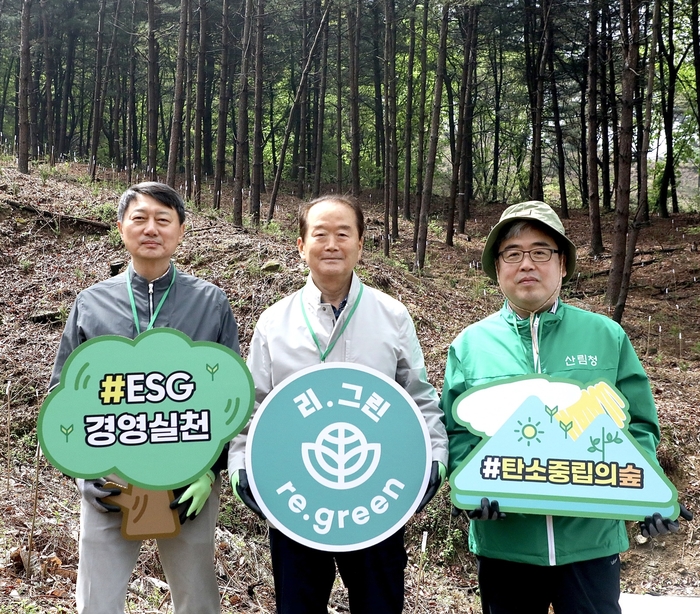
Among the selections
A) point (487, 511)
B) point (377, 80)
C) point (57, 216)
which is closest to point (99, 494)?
point (487, 511)

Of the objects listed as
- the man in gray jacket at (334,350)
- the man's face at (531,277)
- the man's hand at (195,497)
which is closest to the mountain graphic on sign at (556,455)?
the man in gray jacket at (334,350)

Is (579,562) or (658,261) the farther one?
(658,261)

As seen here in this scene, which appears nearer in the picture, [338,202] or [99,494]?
[99,494]

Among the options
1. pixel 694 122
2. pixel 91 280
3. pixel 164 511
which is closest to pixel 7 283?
pixel 91 280

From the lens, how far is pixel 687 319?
38.6 feet

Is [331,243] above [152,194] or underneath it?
underneath

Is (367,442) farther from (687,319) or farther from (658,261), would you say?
(658,261)

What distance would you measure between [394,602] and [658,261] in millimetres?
15421

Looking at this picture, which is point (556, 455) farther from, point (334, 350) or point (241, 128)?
point (241, 128)

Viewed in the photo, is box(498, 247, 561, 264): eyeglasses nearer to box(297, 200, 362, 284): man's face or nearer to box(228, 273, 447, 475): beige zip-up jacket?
box(228, 273, 447, 475): beige zip-up jacket

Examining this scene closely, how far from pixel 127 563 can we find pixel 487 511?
1469mm

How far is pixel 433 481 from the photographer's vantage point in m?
2.29

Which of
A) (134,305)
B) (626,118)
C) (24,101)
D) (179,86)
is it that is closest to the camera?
(134,305)

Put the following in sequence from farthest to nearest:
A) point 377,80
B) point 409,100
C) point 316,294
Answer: point 377,80, point 409,100, point 316,294
